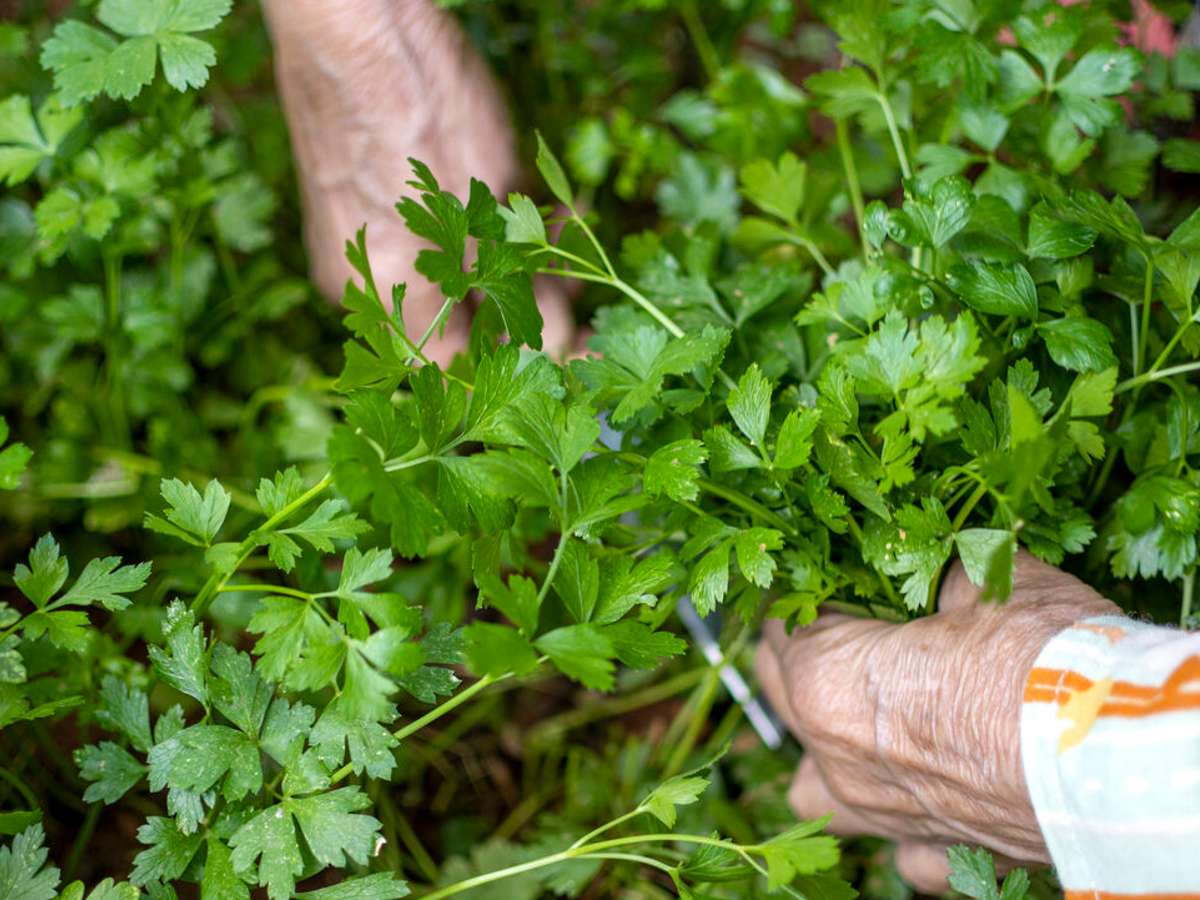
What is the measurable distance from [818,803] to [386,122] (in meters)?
0.88

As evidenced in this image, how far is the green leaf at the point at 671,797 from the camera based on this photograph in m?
0.78

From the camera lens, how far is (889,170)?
1191 millimetres

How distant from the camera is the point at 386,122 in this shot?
1181 mm

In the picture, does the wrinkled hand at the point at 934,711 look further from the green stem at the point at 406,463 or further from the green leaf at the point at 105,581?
the green leaf at the point at 105,581

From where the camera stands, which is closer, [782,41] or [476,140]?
[476,140]

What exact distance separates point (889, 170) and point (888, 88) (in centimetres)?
19

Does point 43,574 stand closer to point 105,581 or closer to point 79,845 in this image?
point 105,581

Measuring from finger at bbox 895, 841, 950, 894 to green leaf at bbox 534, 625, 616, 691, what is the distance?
19.0 inches

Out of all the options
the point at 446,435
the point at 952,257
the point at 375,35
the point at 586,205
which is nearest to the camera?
the point at 446,435

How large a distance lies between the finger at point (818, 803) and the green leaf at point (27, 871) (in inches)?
26.5

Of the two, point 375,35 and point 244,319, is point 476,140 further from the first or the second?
point 244,319

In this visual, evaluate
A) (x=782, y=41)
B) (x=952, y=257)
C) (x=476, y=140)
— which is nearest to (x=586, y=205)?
(x=476, y=140)

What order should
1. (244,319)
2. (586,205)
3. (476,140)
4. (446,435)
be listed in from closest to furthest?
1. (446,435)
2. (476,140)
3. (244,319)
4. (586,205)

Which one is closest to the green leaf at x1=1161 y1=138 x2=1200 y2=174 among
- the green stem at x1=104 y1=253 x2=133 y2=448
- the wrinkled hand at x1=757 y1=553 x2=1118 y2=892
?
the wrinkled hand at x1=757 y1=553 x2=1118 y2=892
